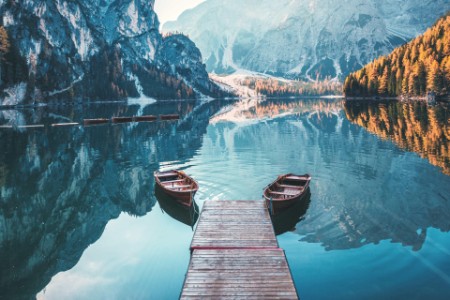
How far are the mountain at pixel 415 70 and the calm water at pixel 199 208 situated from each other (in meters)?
89.8

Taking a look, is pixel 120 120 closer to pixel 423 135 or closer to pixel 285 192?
pixel 423 135

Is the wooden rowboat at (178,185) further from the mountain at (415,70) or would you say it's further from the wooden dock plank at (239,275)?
the mountain at (415,70)

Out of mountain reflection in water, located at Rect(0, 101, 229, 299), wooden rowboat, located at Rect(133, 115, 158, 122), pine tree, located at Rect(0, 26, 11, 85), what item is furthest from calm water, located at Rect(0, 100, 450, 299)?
pine tree, located at Rect(0, 26, 11, 85)

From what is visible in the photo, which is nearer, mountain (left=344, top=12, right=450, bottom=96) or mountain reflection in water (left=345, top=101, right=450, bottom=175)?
mountain reflection in water (left=345, top=101, right=450, bottom=175)

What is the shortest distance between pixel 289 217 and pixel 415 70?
5463 inches

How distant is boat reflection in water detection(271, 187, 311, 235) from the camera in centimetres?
2464

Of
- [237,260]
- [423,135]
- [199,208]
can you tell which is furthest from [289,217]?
[423,135]

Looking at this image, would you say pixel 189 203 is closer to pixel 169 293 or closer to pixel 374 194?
pixel 169 293

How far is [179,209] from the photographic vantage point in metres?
29.2

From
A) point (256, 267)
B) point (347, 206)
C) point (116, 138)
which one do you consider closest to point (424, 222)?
point (347, 206)

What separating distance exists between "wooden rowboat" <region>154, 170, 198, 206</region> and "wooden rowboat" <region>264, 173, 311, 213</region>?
6.04 m

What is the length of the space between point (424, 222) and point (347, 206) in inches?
218

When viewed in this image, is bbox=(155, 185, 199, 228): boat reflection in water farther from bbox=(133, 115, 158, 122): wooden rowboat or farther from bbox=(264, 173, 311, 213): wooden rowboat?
bbox=(133, 115, 158, 122): wooden rowboat

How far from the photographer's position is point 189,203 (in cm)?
2791
